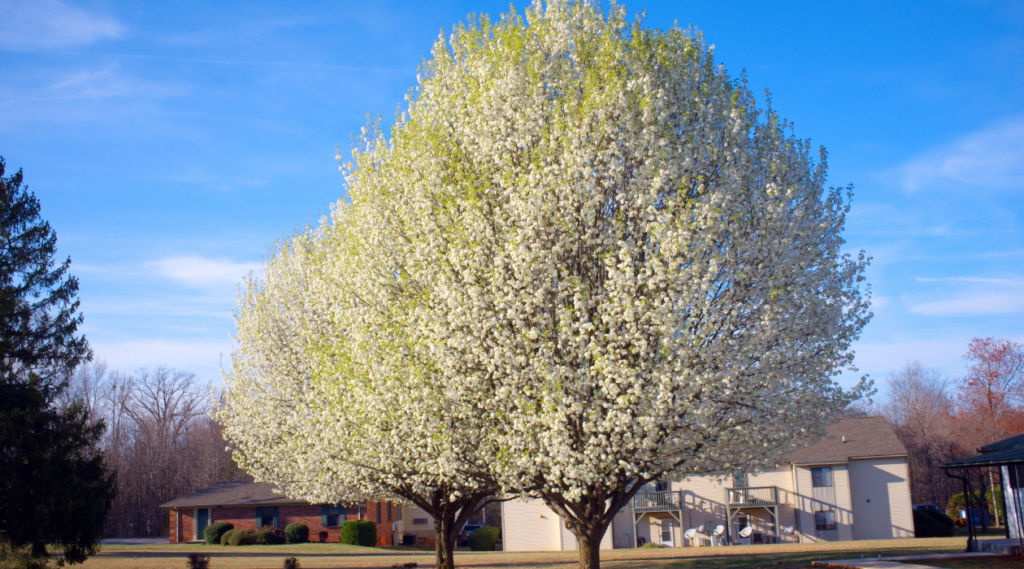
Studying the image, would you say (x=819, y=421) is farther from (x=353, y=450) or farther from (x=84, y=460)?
(x=84, y=460)

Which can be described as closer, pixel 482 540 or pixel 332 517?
pixel 482 540

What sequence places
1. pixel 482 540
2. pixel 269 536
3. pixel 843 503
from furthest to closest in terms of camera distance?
1. pixel 482 540
2. pixel 269 536
3. pixel 843 503

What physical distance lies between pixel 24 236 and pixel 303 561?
1627 cm

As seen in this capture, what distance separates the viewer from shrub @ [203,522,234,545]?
46031 millimetres

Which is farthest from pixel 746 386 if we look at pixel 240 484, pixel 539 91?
pixel 240 484

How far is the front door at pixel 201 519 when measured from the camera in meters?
49.7

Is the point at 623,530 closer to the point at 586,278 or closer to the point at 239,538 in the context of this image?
the point at 239,538

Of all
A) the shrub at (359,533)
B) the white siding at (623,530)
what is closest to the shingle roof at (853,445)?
the white siding at (623,530)

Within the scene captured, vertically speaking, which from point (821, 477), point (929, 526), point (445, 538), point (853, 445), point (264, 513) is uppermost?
point (853, 445)

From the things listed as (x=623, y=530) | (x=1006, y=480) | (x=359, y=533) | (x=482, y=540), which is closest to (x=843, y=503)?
(x=623, y=530)

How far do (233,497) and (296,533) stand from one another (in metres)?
7.43

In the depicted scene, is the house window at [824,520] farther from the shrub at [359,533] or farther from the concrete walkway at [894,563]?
the shrub at [359,533]

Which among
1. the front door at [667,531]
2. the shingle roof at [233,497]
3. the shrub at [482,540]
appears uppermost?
the shingle roof at [233,497]

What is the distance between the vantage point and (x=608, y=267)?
13.3 m
